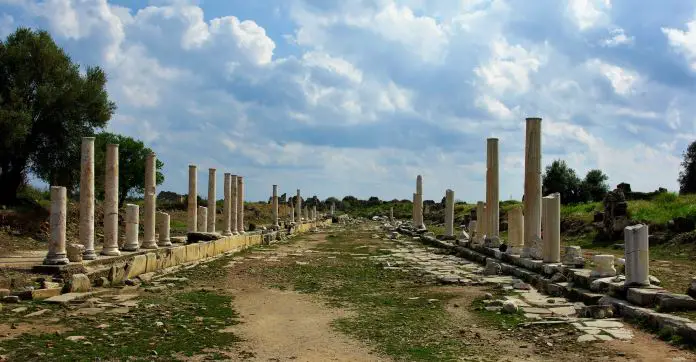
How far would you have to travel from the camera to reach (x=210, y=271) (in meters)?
16.9

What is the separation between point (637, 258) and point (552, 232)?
463 cm

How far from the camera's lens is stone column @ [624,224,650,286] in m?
10.2

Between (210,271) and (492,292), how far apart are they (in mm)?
7674

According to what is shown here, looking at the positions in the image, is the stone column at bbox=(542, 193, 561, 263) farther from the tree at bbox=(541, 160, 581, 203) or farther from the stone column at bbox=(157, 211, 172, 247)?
the tree at bbox=(541, 160, 581, 203)

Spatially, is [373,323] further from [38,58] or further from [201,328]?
[38,58]

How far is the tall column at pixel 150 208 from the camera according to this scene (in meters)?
19.1

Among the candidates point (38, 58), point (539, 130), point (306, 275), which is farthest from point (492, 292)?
point (38, 58)

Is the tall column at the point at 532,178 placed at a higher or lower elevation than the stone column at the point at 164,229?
higher

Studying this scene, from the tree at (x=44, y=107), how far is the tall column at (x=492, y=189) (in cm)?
1777

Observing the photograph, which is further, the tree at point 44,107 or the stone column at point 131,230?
the tree at point 44,107

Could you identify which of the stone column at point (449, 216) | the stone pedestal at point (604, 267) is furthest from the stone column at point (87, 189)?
the stone column at point (449, 216)

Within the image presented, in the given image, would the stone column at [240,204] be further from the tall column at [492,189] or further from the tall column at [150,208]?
the tall column at [492,189]

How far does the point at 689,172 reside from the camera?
47.2 m

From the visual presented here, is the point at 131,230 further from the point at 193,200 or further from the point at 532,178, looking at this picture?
the point at 532,178
